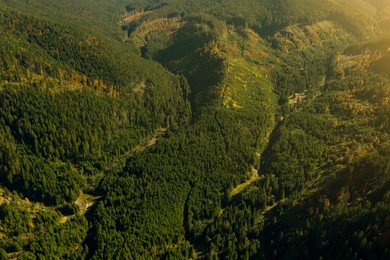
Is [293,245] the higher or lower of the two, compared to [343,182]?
lower

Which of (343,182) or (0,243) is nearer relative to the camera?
(0,243)

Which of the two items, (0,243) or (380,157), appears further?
(380,157)

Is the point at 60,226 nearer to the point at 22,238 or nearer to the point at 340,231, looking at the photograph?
the point at 22,238

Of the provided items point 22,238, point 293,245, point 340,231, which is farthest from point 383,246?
point 22,238

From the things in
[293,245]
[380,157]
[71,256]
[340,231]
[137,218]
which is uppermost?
[380,157]

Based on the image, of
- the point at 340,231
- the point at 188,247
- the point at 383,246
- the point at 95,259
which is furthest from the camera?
the point at 188,247

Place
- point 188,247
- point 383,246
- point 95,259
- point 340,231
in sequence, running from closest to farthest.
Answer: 1. point 383,246
2. point 340,231
3. point 95,259
4. point 188,247

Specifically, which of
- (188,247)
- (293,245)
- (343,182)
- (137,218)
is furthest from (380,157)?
(137,218)

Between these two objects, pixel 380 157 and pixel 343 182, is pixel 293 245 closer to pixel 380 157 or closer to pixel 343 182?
pixel 343 182

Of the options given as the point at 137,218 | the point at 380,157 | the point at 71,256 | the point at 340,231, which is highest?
the point at 380,157

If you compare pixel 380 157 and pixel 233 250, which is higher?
pixel 380 157
